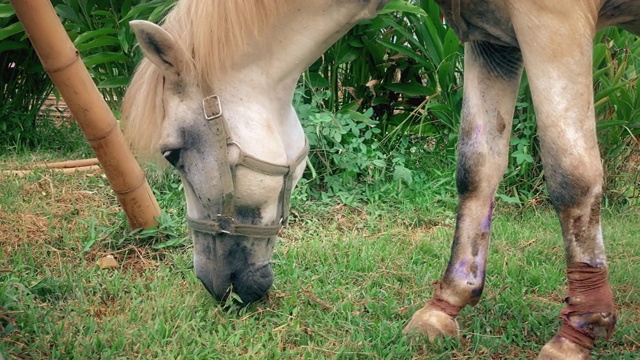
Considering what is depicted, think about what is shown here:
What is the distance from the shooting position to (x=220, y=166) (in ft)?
7.98

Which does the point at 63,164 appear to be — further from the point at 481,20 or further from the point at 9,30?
the point at 481,20

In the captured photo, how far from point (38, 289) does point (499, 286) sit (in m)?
1.96

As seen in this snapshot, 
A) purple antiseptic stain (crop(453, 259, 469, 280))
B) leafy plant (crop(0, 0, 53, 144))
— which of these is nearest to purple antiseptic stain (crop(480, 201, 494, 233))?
purple antiseptic stain (crop(453, 259, 469, 280))

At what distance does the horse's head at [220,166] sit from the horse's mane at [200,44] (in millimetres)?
29

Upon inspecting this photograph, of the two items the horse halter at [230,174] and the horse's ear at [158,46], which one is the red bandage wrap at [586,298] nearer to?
the horse halter at [230,174]

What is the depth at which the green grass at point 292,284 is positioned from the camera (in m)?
2.58

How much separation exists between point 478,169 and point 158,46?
125cm

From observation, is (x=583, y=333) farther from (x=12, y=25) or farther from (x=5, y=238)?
(x=12, y=25)

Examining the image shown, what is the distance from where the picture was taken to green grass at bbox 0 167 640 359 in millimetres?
2576

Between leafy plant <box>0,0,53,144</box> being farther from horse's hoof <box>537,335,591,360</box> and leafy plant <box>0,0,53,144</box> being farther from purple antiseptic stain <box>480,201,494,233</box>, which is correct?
horse's hoof <box>537,335,591,360</box>

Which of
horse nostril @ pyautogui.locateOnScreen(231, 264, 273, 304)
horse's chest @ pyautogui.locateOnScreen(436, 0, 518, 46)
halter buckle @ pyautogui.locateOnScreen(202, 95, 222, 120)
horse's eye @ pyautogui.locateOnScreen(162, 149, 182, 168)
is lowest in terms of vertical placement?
horse nostril @ pyautogui.locateOnScreen(231, 264, 273, 304)

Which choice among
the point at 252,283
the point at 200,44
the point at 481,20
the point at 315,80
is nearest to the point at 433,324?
the point at 252,283

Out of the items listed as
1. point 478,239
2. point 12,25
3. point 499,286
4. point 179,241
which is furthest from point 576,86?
point 12,25

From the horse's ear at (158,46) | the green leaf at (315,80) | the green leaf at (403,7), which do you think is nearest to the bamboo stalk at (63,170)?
the green leaf at (315,80)
